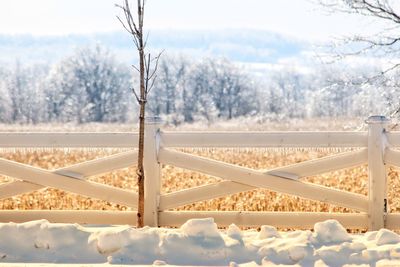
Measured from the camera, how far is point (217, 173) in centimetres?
802

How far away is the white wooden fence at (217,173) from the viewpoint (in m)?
7.95

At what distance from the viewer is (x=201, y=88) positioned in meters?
101

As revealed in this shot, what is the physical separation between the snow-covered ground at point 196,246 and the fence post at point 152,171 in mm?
Answer: 1694

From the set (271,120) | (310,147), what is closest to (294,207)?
(310,147)

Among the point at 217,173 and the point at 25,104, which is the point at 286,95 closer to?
the point at 25,104

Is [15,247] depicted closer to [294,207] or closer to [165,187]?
[294,207]

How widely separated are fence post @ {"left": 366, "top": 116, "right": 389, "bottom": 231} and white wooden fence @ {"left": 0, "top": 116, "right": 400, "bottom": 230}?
1 cm

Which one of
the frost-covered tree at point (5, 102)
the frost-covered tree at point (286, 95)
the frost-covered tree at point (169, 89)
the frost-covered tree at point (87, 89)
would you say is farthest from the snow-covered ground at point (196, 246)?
the frost-covered tree at point (286, 95)

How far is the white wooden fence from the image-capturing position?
26.1ft

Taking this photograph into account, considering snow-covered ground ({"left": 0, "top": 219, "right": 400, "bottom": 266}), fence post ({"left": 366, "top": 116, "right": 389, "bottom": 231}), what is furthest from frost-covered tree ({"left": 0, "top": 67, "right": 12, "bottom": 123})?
snow-covered ground ({"left": 0, "top": 219, "right": 400, "bottom": 266})

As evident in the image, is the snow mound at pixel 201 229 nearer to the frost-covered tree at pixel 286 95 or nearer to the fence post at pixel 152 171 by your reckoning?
the fence post at pixel 152 171

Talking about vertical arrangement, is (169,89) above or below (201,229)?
above

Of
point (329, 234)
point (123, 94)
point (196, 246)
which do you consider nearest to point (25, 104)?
point (123, 94)

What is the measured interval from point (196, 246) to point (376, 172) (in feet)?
8.97
